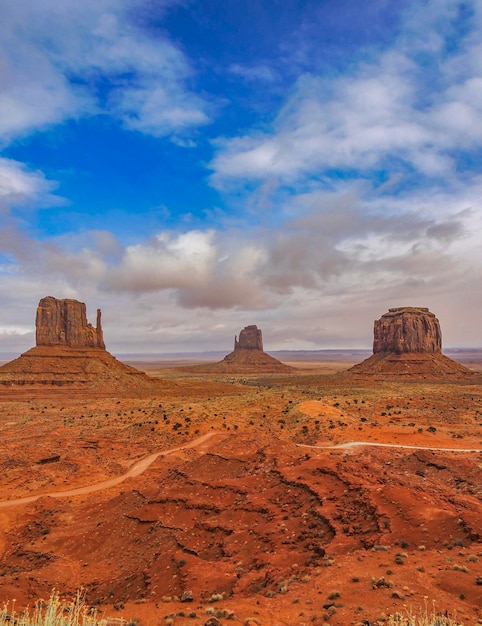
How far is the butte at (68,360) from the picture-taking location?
84.8 meters

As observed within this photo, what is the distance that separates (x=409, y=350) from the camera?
123 meters

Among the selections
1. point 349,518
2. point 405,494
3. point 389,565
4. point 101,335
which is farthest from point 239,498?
point 101,335

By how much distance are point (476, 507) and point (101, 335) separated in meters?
103

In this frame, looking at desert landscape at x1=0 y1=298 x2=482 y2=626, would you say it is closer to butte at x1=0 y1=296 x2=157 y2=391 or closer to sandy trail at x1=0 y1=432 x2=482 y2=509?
sandy trail at x1=0 y1=432 x2=482 y2=509

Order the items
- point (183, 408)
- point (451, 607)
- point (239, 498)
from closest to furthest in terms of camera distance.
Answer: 1. point (451, 607)
2. point (239, 498)
3. point (183, 408)

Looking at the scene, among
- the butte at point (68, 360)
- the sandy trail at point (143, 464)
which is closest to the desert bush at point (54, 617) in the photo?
the sandy trail at point (143, 464)

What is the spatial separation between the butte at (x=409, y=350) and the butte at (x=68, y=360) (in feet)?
222

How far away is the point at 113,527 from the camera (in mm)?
19594

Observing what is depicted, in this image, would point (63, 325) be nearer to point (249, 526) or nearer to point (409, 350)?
point (249, 526)

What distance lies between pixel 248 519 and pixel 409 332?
390 feet

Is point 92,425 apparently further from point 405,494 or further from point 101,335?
point 101,335

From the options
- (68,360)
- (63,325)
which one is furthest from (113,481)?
(63,325)

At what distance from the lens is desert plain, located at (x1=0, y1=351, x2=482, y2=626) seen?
1016 centimetres

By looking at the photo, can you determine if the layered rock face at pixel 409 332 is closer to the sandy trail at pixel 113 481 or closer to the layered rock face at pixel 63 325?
the layered rock face at pixel 63 325
